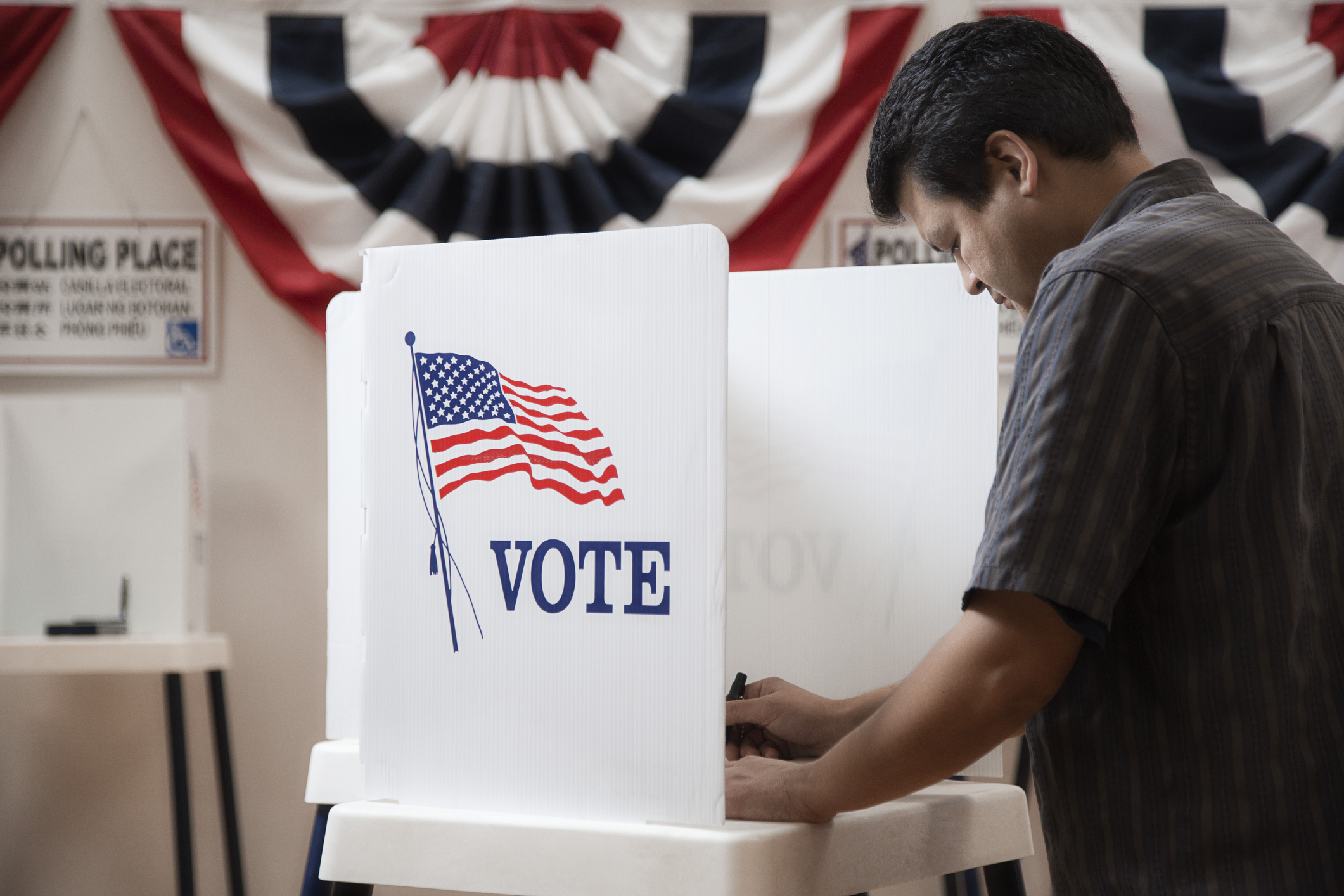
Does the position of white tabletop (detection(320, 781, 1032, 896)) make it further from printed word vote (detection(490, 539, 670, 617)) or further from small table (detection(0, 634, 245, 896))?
small table (detection(0, 634, 245, 896))

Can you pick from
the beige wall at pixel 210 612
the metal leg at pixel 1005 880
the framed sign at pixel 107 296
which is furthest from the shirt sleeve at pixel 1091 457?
the framed sign at pixel 107 296

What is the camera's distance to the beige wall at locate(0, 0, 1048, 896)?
85.8 inches

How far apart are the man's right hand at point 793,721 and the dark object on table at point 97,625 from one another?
1394mm

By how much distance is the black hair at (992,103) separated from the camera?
75 cm

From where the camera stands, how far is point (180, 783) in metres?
1.76

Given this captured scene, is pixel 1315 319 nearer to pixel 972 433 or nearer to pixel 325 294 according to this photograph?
pixel 972 433

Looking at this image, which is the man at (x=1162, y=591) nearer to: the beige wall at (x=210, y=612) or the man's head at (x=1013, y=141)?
the man's head at (x=1013, y=141)

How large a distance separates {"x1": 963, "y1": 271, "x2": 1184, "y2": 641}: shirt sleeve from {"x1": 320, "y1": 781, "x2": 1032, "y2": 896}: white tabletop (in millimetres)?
198

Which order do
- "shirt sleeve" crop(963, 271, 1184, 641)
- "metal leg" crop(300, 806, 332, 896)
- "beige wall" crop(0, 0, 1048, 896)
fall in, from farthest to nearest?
1. "beige wall" crop(0, 0, 1048, 896)
2. "metal leg" crop(300, 806, 332, 896)
3. "shirt sleeve" crop(963, 271, 1184, 641)

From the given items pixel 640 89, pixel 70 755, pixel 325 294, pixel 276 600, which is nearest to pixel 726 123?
pixel 640 89

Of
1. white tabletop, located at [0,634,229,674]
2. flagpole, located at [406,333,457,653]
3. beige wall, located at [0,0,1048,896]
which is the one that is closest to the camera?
flagpole, located at [406,333,457,653]

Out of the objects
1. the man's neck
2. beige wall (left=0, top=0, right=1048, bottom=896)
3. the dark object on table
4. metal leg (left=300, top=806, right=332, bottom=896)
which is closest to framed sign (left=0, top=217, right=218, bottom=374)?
beige wall (left=0, top=0, right=1048, bottom=896)

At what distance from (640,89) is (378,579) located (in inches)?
64.9

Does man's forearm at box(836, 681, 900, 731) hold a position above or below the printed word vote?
below
